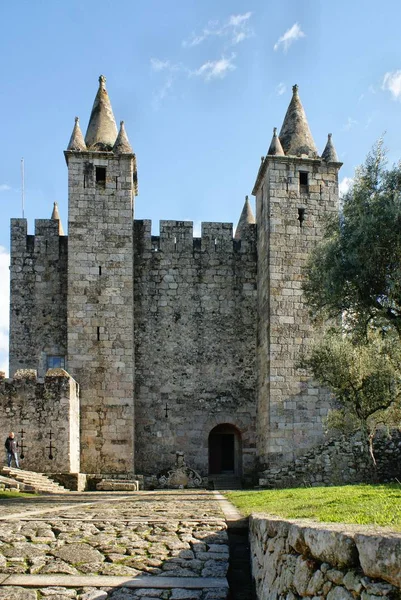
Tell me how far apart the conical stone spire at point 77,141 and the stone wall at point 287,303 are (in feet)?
19.5

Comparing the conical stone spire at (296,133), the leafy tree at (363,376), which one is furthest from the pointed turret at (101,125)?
the leafy tree at (363,376)

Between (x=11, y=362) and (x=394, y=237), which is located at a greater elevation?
(x=394, y=237)

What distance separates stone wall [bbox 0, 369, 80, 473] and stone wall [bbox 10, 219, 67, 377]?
10.1 ft

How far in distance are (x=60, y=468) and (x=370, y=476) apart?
333 inches

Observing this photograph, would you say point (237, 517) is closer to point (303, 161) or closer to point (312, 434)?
point (312, 434)

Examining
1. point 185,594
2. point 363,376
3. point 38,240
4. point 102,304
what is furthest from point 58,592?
point 38,240

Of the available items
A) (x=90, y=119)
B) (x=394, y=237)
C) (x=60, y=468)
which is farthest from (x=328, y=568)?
(x=90, y=119)

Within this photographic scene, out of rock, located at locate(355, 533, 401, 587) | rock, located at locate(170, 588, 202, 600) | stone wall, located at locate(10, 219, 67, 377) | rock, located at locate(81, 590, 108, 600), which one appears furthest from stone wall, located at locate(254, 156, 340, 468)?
rock, located at locate(355, 533, 401, 587)

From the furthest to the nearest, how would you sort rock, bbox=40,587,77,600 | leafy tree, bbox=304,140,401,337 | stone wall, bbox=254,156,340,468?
stone wall, bbox=254,156,340,468
leafy tree, bbox=304,140,401,337
rock, bbox=40,587,77,600

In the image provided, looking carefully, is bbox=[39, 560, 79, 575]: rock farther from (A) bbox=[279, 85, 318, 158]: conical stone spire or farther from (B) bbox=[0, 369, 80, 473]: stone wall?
(A) bbox=[279, 85, 318, 158]: conical stone spire

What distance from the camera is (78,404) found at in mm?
20531

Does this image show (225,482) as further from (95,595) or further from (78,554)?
(95,595)

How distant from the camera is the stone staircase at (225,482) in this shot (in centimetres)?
2091

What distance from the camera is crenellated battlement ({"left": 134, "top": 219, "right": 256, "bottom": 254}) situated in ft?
74.7
